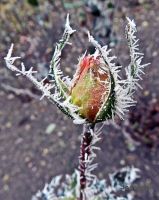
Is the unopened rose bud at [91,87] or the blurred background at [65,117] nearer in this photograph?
the unopened rose bud at [91,87]

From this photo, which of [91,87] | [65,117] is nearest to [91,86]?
[91,87]

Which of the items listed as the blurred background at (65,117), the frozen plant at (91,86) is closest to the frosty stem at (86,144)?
the frozen plant at (91,86)

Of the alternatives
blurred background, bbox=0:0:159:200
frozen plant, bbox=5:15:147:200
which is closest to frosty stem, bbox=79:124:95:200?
frozen plant, bbox=5:15:147:200

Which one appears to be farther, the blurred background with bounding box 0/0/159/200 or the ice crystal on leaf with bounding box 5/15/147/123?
the blurred background with bounding box 0/0/159/200

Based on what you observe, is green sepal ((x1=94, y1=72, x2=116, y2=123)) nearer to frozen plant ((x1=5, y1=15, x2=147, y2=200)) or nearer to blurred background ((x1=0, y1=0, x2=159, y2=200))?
frozen plant ((x1=5, y1=15, x2=147, y2=200))

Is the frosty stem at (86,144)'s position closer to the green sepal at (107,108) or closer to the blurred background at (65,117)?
the green sepal at (107,108)

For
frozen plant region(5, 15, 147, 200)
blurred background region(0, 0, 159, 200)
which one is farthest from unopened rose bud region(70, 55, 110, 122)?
blurred background region(0, 0, 159, 200)

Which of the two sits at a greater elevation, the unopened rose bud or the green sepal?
the unopened rose bud

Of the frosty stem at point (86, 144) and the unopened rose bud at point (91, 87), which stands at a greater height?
the unopened rose bud at point (91, 87)

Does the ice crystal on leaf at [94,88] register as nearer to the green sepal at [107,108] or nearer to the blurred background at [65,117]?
the green sepal at [107,108]

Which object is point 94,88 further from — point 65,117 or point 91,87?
point 65,117
